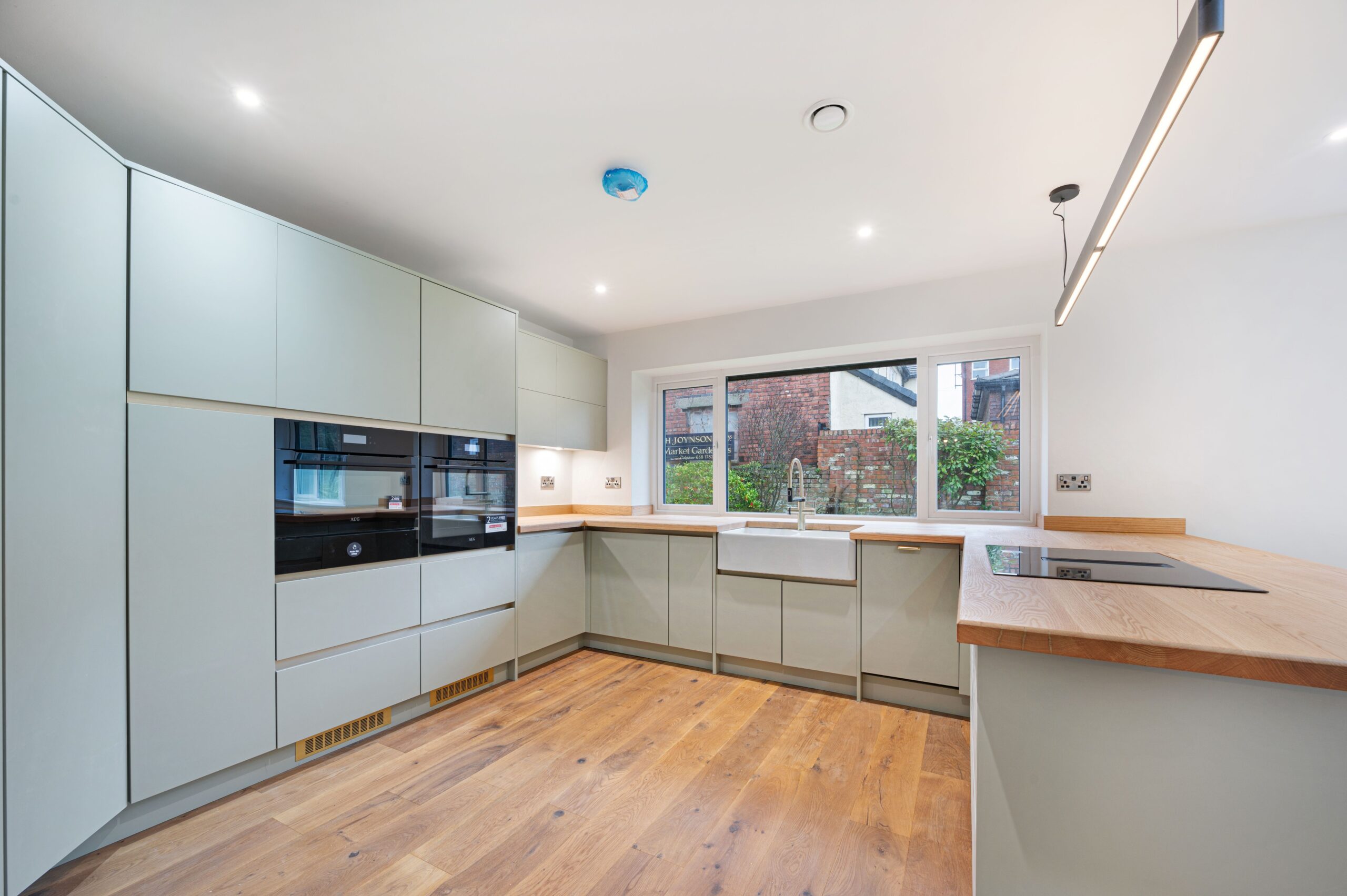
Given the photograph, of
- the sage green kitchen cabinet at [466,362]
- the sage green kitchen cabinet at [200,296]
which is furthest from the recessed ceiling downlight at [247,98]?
the sage green kitchen cabinet at [466,362]

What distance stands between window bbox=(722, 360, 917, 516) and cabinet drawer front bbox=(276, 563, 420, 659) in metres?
2.30

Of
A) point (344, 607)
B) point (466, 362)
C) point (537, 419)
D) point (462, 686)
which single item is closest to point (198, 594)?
point (344, 607)

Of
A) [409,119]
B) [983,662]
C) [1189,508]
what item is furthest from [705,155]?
[1189,508]

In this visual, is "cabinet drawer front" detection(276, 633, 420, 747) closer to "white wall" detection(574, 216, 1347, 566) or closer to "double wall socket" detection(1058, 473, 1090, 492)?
"white wall" detection(574, 216, 1347, 566)

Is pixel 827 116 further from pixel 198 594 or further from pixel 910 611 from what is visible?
pixel 198 594

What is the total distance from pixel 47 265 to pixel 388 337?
1.07 metres

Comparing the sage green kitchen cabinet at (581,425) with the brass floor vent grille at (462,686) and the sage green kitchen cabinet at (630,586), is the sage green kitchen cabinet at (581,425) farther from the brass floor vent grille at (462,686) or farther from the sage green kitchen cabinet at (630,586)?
the brass floor vent grille at (462,686)

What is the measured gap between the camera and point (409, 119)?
5.81 ft

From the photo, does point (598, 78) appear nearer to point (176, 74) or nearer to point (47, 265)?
point (176, 74)

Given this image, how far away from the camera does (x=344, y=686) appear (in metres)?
2.22

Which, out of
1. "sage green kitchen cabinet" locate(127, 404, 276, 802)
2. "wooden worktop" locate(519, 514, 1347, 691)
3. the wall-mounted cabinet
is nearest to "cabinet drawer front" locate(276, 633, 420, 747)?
"sage green kitchen cabinet" locate(127, 404, 276, 802)

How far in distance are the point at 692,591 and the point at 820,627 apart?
2.54ft

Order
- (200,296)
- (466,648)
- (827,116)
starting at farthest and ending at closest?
(466,648)
(200,296)
(827,116)

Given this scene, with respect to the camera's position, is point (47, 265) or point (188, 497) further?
point (188, 497)
